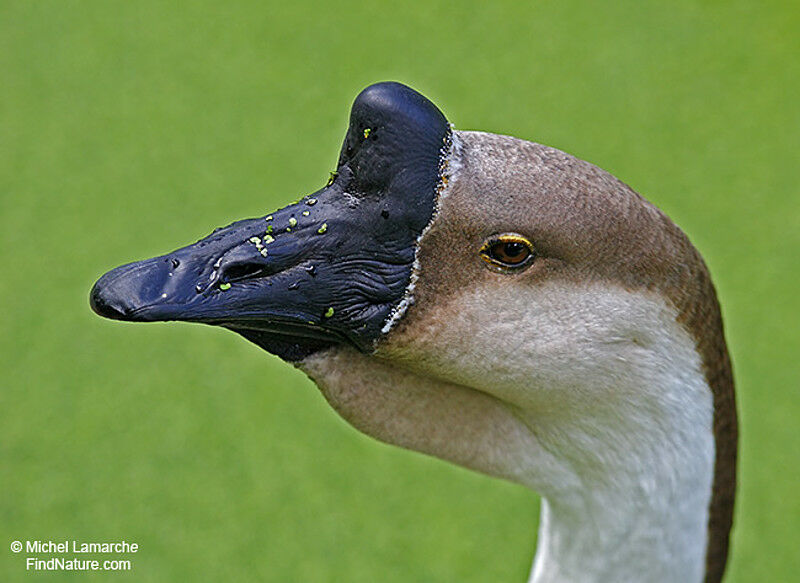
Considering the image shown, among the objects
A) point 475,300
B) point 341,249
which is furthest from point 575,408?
point 341,249

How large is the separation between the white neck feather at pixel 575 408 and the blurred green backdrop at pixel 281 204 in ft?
5.34

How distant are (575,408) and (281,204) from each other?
8.85ft

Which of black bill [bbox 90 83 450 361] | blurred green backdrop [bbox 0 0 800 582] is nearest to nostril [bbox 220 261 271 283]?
black bill [bbox 90 83 450 361]

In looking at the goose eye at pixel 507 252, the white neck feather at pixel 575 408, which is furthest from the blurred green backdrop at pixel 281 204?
the goose eye at pixel 507 252

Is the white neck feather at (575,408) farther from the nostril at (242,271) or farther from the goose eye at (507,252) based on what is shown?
the nostril at (242,271)

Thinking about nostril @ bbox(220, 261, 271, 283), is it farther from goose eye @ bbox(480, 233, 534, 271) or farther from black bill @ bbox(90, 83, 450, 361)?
goose eye @ bbox(480, 233, 534, 271)

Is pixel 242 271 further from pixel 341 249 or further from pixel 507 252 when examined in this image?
pixel 507 252

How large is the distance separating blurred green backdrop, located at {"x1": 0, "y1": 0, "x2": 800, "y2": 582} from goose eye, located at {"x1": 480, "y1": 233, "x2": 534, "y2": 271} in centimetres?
203

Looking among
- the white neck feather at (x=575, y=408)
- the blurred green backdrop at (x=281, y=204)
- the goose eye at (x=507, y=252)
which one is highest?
the blurred green backdrop at (x=281, y=204)

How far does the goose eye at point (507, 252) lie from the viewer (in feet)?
3.58

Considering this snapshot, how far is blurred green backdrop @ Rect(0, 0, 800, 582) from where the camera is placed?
3021mm

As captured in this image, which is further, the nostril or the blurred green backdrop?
the blurred green backdrop

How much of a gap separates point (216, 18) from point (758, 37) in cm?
250

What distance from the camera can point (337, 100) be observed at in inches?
164
